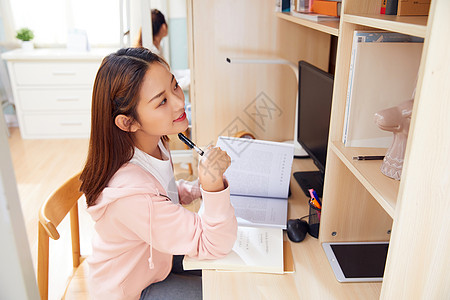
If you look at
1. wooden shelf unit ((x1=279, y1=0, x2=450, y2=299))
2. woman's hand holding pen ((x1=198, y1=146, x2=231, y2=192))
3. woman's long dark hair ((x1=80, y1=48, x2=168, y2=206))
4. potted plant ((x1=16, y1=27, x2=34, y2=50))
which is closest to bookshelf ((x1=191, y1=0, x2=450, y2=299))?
wooden shelf unit ((x1=279, y1=0, x2=450, y2=299))

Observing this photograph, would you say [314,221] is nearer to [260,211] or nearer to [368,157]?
[260,211]

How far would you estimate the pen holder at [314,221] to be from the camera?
108 cm

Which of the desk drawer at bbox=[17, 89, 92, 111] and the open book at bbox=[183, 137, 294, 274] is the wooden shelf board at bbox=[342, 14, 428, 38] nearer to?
the open book at bbox=[183, 137, 294, 274]

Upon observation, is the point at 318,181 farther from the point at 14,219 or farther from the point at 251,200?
the point at 14,219

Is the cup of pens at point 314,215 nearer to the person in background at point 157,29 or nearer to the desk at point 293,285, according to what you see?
the desk at point 293,285

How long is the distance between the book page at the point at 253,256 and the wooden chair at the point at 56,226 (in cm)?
42

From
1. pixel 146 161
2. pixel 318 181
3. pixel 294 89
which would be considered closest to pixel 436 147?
pixel 146 161

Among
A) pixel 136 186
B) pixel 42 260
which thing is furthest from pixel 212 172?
pixel 42 260

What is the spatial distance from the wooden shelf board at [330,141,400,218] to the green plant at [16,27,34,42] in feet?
12.0

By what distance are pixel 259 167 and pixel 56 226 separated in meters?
0.65

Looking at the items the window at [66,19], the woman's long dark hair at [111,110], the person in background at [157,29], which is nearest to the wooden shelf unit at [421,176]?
the woman's long dark hair at [111,110]

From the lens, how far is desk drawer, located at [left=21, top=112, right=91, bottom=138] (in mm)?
3652

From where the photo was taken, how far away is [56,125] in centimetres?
369

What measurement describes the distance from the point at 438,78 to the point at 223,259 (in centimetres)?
65
